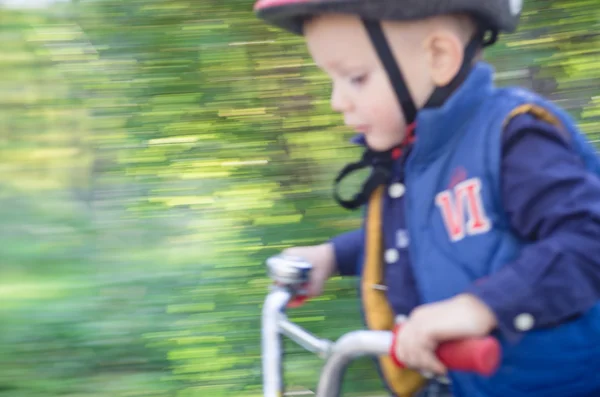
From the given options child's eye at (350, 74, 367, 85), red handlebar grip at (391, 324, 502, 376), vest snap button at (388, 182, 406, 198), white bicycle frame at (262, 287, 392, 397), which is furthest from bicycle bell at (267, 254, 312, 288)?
red handlebar grip at (391, 324, 502, 376)

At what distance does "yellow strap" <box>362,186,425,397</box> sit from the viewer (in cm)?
206

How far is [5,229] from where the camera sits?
3521mm

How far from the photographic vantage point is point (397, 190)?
208cm

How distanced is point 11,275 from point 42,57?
957 millimetres

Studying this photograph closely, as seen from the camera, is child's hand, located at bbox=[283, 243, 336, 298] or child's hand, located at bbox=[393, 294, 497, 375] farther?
child's hand, located at bbox=[283, 243, 336, 298]

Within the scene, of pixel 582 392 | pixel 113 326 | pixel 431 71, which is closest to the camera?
pixel 582 392

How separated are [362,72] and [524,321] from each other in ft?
2.29

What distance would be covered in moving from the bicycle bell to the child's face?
35cm

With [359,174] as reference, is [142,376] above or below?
below

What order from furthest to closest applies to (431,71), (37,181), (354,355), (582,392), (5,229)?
1. (37,181)
2. (5,229)
3. (431,71)
4. (582,392)
5. (354,355)

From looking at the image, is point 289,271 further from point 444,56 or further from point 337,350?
point 444,56

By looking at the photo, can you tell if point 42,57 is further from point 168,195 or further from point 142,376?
point 142,376

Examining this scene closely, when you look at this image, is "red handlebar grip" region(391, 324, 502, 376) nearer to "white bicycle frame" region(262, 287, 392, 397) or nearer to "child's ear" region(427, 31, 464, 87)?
"white bicycle frame" region(262, 287, 392, 397)

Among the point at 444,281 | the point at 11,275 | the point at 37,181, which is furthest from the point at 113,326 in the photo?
the point at 444,281
